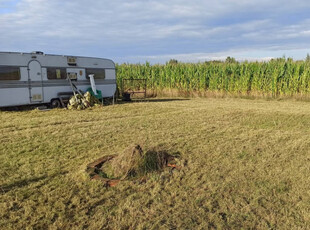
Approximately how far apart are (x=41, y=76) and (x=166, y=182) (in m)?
9.98

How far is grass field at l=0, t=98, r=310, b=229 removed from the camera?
335 centimetres

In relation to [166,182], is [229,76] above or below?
above

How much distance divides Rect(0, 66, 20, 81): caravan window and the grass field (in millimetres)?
3993

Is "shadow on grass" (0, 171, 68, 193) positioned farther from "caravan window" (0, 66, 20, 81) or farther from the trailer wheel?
the trailer wheel

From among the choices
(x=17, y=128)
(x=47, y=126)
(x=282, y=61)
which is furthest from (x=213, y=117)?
(x=282, y=61)

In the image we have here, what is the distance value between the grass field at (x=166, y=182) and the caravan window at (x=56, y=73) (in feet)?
16.8

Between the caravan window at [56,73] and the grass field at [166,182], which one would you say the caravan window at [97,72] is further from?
the grass field at [166,182]

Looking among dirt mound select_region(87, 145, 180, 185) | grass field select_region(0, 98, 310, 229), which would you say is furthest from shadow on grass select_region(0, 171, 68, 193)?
dirt mound select_region(87, 145, 180, 185)

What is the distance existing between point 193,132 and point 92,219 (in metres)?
4.84

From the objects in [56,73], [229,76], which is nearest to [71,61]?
[56,73]

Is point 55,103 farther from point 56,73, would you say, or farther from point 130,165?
point 130,165

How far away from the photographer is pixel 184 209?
357cm

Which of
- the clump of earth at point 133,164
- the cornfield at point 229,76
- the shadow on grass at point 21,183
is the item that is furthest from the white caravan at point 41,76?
the clump of earth at point 133,164

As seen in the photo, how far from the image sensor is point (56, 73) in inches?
515
